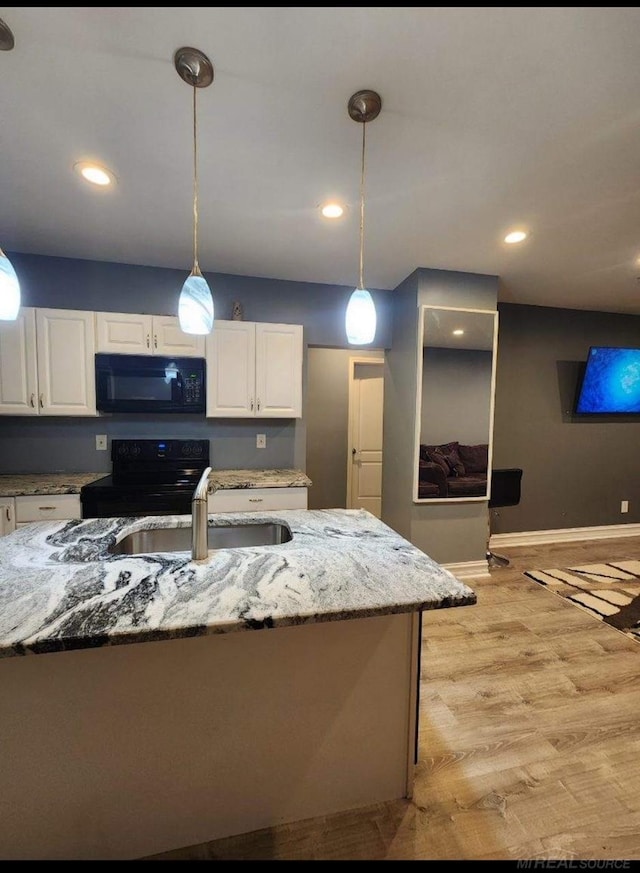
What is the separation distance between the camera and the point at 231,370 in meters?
2.90

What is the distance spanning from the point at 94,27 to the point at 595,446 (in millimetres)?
5293

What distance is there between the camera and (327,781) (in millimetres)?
1244

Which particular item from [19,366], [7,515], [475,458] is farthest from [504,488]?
[19,366]

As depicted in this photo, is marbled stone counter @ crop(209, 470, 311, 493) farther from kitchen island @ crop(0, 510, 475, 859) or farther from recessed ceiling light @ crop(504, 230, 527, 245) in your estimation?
recessed ceiling light @ crop(504, 230, 527, 245)

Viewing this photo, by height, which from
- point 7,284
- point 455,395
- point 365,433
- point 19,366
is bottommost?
point 365,433

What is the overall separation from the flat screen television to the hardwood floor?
8.62ft

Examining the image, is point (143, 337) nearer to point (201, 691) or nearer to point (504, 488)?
point (201, 691)

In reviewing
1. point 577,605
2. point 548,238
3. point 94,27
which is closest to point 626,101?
point 548,238

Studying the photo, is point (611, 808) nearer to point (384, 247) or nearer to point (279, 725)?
point (279, 725)

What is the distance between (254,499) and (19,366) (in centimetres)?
195

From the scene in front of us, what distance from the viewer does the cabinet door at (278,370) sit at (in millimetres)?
2953

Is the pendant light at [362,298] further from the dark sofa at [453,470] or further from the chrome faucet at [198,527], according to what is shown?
the dark sofa at [453,470]

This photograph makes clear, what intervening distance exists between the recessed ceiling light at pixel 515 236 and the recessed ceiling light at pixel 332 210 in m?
1.18

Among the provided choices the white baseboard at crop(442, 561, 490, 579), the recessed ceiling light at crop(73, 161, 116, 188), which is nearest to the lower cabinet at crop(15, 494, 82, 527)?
the recessed ceiling light at crop(73, 161, 116, 188)
